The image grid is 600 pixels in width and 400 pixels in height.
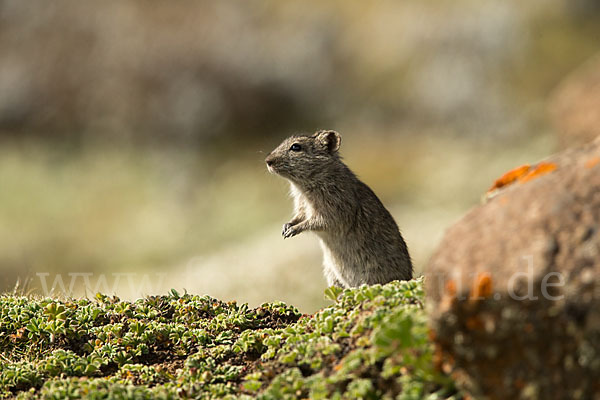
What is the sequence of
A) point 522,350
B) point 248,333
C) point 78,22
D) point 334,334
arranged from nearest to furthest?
1. point 522,350
2. point 334,334
3. point 248,333
4. point 78,22

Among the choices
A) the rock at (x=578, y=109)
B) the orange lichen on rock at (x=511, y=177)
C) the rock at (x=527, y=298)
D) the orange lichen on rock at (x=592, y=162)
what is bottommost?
the rock at (x=527, y=298)

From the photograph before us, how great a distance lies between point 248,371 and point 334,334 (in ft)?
3.01

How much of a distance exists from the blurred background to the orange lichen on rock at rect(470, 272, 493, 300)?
1660 cm

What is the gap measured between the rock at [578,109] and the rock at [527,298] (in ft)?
53.5

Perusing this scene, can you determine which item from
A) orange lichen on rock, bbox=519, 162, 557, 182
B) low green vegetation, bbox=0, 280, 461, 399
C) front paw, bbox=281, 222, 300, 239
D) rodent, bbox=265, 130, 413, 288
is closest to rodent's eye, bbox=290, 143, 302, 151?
rodent, bbox=265, 130, 413, 288

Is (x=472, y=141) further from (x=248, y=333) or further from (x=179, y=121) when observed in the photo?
(x=248, y=333)

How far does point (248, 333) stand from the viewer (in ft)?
24.7

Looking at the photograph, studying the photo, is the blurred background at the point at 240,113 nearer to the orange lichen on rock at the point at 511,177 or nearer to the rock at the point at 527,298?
the orange lichen on rock at the point at 511,177

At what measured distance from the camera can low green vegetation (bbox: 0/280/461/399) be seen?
5464 mm

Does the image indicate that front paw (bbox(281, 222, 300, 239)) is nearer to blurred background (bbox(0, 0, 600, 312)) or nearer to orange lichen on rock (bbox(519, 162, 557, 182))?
orange lichen on rock (bbox(519, 162, 557, 182))

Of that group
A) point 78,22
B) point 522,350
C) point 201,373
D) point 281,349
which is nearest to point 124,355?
point 201,373

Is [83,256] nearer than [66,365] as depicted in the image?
No

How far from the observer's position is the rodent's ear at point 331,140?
11305 millimetres

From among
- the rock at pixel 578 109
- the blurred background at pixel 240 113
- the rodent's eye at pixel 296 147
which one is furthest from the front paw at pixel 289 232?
the rock at pixel 578 109
